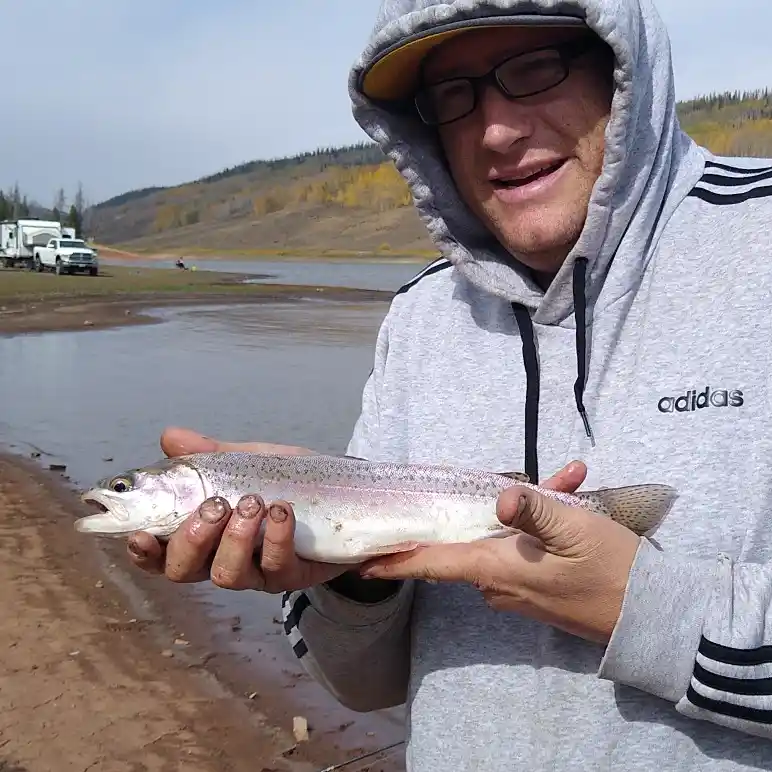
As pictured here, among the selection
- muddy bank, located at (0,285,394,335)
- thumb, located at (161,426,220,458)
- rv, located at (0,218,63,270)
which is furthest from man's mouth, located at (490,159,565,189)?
rv, located at (0,218,63,270)

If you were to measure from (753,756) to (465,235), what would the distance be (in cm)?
169

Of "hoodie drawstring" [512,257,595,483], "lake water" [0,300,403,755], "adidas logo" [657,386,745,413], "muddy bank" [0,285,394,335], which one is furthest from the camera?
"muddy bank" [0,285,394,335]

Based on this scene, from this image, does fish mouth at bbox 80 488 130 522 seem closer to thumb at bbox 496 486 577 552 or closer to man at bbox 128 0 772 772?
man at bbox 128 0 772 772

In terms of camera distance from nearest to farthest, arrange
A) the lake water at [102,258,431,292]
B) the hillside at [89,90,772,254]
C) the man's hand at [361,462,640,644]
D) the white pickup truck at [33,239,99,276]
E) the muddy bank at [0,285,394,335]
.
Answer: the man's hand at [361,462,640,644]
the muddy bank at [0,285,394,335]
the white pickup truck at [33,239,99,276]
the lake water at [102,258,431,292]
the hillside at [89,90,772,254]

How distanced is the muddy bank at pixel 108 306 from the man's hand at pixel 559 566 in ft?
86.6

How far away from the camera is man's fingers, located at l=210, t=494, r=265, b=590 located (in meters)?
2.38

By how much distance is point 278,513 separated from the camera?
2.39 meters

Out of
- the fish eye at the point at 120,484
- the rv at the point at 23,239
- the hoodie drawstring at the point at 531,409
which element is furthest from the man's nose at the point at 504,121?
the rv at the point at 23,239

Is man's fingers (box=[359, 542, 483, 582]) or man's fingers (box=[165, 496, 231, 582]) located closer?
A: man's fingers (box=[359, 542, 483, 582])

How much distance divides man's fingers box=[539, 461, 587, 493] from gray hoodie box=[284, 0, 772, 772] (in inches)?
3.3

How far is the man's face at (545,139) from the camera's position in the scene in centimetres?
240

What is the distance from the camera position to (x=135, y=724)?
544cm

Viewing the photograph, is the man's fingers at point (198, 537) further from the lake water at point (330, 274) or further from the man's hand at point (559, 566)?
the lake water at point (330, 274)

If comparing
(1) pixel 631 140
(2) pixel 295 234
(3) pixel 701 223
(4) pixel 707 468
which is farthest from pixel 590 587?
(2) pixel 295 234
